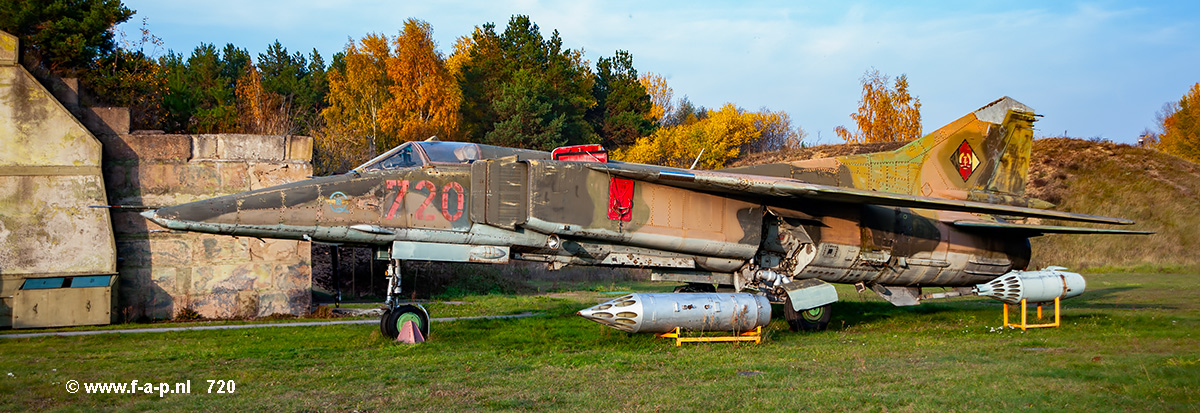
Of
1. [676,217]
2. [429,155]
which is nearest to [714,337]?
[676,217]

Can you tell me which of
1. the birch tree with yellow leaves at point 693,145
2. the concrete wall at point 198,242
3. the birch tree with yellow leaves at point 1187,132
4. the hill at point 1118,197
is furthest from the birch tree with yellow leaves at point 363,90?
the birch tree with yellow leaves at point 1187,132

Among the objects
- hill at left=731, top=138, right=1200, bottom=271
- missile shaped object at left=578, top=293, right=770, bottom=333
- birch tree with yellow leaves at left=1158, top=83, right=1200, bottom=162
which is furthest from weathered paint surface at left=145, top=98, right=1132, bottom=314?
birch tree with yellow leaves at left=1158, top=83, right=1200, bottom=162

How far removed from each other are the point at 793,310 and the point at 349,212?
807cm

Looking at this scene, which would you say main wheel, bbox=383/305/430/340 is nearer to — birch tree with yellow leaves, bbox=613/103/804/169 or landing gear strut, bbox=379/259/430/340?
landing gear strut, bbox=379/259/430/340

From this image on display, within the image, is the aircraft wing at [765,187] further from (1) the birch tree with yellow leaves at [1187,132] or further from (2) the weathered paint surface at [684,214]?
(1) the birch tree with yellow leaves at [1187,132]

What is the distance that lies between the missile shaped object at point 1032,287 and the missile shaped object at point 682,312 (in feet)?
15.6

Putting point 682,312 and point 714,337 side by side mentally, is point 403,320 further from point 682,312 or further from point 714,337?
point 714,337

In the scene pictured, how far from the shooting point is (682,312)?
11672mm

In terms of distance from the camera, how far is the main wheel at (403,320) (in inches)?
479

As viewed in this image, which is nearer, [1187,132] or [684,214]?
[684,214]

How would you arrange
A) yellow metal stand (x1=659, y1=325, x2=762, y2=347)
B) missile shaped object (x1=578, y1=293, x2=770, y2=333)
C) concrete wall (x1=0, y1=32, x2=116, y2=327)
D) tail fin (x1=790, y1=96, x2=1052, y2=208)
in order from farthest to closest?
tail fin (x1=790, y1=96, x2=1052, y2=208), concrete wall (x1=0, y1=32, x2=116, y2=327), yellow metal stand (x1=659, y1=325, x2=762, y2=347), missile shaped object (x1=578, y1=293, x2=770, y2=333)

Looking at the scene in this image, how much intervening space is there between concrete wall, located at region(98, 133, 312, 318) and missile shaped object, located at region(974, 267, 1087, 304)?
537 inches

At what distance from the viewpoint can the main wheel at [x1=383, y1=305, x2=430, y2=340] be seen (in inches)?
479

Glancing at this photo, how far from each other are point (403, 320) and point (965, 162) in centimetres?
1207
